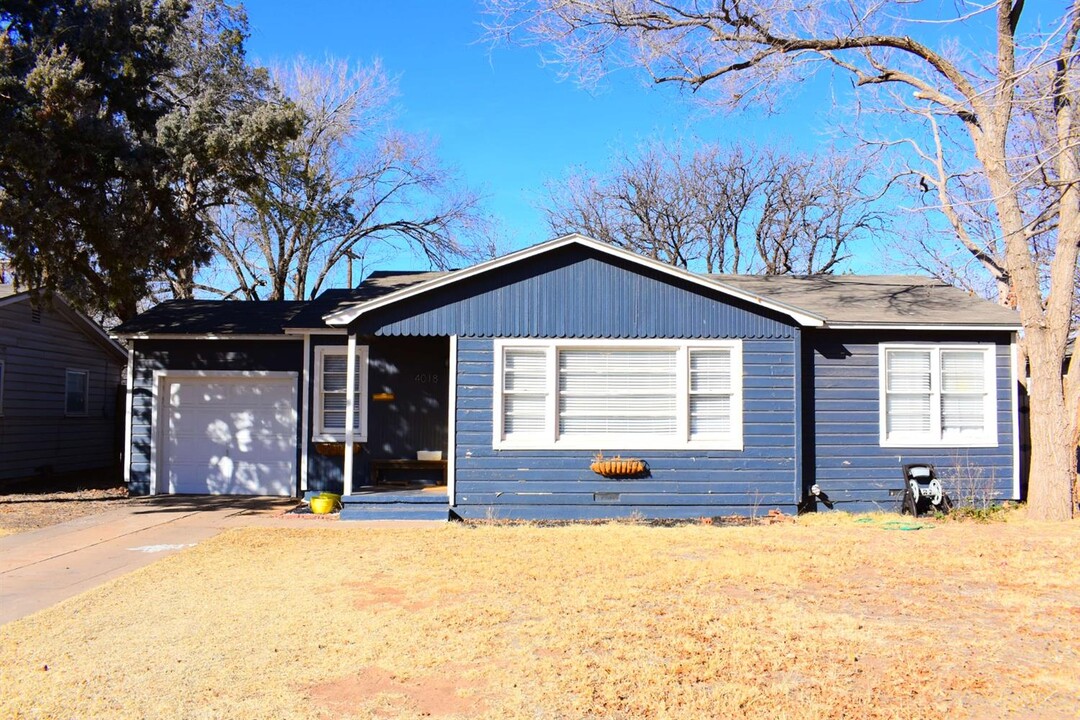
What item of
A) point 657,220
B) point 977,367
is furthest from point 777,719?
point 657,220

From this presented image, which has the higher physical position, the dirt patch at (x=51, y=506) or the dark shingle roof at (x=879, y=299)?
the dark shingle roof at (x=879, y=299)

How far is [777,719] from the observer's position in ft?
14.5

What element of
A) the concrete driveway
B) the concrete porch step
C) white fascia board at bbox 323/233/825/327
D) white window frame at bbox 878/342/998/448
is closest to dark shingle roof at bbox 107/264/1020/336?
white fascia board at bbox 323/233/825/327

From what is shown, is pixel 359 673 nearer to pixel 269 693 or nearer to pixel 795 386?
pixel 269 693

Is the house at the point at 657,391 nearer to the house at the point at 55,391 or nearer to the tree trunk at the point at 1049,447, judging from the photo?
the tree trunk at the point at 1049,447

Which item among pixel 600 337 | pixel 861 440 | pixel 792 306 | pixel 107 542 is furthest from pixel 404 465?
pixel 861 440

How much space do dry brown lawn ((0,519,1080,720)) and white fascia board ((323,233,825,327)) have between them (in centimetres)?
343

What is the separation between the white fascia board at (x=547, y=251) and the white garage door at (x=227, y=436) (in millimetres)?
3728

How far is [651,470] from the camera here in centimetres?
1161

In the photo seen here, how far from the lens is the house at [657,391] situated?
11516 mm

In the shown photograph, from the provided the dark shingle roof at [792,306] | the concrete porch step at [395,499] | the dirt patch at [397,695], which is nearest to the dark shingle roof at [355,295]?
the dark shingle roof at [792,306]

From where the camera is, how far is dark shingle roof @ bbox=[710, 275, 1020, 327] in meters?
12.1

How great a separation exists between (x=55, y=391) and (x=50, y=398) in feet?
0.86

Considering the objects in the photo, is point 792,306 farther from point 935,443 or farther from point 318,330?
point 318,330
